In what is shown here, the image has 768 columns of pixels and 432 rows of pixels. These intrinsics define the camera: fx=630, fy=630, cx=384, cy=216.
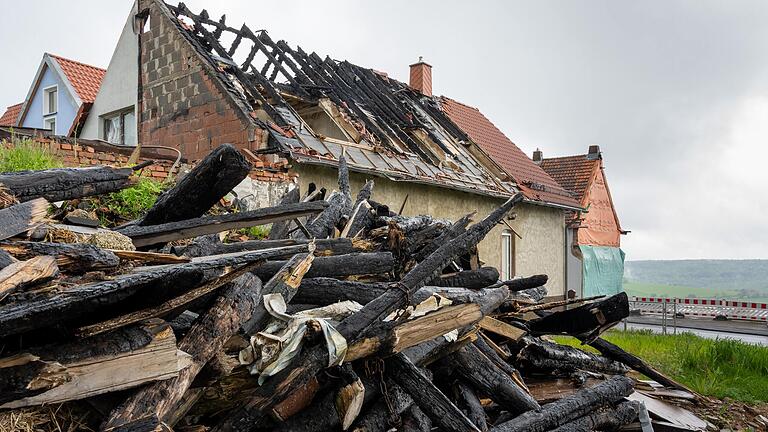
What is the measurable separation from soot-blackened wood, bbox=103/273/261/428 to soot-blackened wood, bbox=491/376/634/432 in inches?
70.1

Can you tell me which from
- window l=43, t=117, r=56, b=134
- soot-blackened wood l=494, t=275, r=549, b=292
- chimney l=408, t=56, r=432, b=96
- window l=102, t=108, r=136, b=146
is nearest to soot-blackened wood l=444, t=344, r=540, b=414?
soot-blackened wood l=494, t=275, r=549, b=292

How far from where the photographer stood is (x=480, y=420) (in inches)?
158

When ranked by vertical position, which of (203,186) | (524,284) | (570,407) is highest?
(203,186)

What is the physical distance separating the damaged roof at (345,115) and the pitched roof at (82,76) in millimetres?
8827

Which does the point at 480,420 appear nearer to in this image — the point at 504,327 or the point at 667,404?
the point at 504,327

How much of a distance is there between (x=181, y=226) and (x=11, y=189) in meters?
1.00

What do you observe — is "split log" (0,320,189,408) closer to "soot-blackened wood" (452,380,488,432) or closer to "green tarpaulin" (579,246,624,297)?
"soot-blackened wood" (452,380,488,432)

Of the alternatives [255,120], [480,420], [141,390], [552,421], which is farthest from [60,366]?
[255,120]

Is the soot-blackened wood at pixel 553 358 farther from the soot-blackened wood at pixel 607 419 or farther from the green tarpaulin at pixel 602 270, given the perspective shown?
the green tarpaulin at pixel 602 270

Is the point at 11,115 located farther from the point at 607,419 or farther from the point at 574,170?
the point at 607,419

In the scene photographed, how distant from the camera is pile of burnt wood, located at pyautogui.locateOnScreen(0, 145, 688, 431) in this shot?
2.46 m

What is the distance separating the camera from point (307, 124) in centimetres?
1351

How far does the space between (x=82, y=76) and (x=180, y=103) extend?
11790 millimetres

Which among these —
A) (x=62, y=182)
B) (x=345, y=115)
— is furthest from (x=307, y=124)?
(x=62, y=182)
